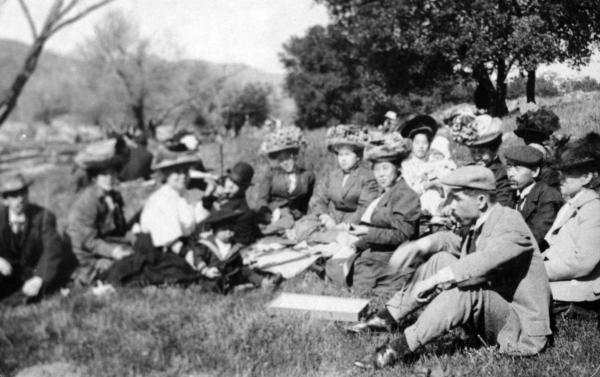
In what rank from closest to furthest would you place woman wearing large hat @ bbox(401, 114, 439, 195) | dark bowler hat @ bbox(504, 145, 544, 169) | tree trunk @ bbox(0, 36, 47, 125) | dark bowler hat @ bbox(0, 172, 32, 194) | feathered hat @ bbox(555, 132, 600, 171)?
feathered hat @ bbox(555, 132, 600, 171), dark bowler hat @ bbox(504, 145, 544, 169), woman wearing large hat @ bbox(401, 114, 439, 195), dark bowler hat @ bbox(0, 172, 32, 194), tree trunk @ bbox(0, 36, 47, 125)

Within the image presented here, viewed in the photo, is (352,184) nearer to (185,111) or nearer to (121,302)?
(121,302)

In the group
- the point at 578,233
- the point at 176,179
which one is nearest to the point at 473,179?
the point at 578,233

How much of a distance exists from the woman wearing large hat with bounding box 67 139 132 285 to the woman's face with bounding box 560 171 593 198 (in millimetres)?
5360

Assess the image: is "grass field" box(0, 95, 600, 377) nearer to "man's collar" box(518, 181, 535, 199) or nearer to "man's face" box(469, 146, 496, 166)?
"man's face" box(469, 146, 496, 166)

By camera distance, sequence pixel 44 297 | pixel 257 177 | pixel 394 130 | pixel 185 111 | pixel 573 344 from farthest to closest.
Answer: pixel 185 111 → pixel 257 177 → pixel 44 297 → pixel 394 130 → pixel 573 344

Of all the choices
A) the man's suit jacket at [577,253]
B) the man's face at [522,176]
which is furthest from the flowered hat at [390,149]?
the man's suit jacket at [577,253]

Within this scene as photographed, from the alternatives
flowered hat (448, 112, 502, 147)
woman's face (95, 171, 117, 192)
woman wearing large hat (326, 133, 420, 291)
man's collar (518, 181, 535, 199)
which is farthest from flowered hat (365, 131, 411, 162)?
woman's face (95, 171, 117, 192)

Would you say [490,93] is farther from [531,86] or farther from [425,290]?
[425,290]

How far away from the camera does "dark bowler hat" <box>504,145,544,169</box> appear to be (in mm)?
4301

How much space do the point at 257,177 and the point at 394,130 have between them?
288 cm

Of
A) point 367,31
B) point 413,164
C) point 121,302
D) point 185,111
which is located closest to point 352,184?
point 413,164

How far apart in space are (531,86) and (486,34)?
0.60 m

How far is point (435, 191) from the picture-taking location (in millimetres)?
5359

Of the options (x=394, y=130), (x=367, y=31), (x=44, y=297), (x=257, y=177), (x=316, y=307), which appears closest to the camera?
(x=316, y=307)
